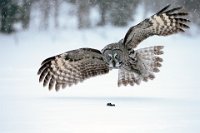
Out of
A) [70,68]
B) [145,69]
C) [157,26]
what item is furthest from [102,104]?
[157,26]

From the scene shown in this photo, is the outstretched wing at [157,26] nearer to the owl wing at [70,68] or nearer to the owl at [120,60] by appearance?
the owl at [120,60]

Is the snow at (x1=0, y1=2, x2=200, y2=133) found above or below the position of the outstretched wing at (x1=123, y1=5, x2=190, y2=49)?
below

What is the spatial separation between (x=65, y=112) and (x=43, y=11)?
17478 mm

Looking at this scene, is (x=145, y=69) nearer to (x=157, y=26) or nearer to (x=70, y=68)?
(x=157, y=26)

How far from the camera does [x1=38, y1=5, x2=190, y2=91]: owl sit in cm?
695

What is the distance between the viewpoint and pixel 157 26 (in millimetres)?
7250

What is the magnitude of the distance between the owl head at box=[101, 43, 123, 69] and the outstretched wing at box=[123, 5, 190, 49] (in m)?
0.15

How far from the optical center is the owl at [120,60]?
6.95 meters

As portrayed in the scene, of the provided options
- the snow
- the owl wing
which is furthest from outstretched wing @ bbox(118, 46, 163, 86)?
the owl wing

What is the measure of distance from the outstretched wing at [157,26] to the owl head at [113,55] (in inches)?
5.8

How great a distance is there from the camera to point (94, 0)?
75.9 ft

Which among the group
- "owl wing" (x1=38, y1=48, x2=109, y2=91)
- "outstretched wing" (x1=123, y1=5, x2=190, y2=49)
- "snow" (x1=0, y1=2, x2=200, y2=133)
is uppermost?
"outstretched wing" (x1=123, y1=5, x2=190, y2=49)

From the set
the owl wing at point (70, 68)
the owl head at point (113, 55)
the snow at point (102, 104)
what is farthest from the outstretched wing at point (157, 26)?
the snow at point (102, 104)

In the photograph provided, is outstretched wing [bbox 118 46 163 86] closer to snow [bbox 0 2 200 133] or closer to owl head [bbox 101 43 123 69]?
snow [bbox 0 2 200 133]
